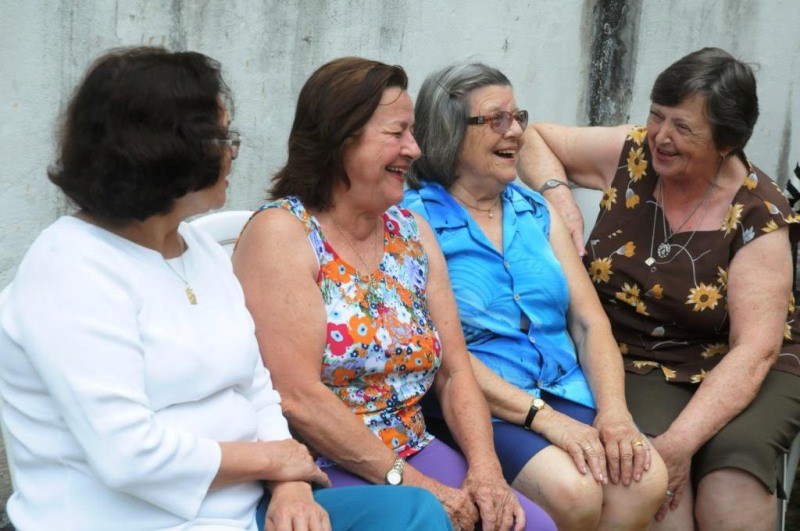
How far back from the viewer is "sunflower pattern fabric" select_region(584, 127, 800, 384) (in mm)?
3557

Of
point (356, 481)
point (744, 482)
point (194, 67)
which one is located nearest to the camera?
point (194, 67)

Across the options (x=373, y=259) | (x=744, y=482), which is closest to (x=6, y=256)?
(x=373, y=259)

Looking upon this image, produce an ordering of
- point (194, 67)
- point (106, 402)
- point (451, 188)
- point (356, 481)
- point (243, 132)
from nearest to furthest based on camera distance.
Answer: point (106, 402)
point (194, 67)
point (356, 481)
point (451, 188)
point (243, 132)

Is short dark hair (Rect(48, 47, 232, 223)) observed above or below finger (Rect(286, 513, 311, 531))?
above

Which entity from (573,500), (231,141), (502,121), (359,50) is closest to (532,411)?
(573,500)

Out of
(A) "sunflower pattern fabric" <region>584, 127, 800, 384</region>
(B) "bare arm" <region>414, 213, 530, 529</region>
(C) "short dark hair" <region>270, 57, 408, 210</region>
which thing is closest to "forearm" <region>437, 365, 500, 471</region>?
(B) "bare arm" <region>414, 213, 530, 529</region>

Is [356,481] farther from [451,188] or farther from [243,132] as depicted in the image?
[243,132]

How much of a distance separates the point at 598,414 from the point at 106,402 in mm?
1720

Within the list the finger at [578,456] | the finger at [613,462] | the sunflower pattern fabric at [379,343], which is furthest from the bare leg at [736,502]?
the sunflower pattern fabric at [379,343]

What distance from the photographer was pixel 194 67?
230 centimetres

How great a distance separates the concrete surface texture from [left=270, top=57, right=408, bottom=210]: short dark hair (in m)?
0.64

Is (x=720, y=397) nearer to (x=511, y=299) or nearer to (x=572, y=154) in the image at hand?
(x=511, y=299)

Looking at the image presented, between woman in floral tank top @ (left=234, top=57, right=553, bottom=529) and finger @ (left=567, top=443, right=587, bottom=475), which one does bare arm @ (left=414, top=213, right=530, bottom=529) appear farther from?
finger @ (left=567, top=443, right=587, bottom=475)

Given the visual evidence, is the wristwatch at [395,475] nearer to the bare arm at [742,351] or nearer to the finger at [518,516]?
the finger at [518,516]
